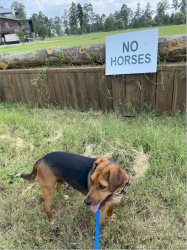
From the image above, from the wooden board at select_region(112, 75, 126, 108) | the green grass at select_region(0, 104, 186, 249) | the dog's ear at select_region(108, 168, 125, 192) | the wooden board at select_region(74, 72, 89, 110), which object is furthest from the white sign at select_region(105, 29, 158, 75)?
the dog's ear at select_region(108, 168, 125, 192)

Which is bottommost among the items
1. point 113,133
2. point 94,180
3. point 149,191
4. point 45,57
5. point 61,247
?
point 61,247

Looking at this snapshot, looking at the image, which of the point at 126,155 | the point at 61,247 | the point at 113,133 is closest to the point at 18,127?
the point at 113,133

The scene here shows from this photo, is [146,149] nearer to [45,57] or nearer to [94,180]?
[94,180]

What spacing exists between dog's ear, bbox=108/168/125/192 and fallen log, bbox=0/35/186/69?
265cm

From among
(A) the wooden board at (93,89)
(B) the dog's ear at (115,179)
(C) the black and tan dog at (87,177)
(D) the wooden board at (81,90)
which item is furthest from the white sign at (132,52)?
(B) the dog's ear at (115,179)

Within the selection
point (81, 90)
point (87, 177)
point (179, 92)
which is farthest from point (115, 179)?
point (81, 90)

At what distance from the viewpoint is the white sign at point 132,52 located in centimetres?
386

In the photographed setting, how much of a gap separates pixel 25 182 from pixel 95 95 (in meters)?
2.25

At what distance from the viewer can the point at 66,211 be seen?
8.37 feet

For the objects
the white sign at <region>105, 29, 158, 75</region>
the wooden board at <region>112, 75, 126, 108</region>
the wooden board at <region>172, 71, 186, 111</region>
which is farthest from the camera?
the wooden board at <region>112, 75, 126, 108</region>

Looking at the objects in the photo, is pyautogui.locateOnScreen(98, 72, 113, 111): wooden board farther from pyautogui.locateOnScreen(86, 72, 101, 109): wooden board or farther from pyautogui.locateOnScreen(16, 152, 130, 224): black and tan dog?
pyautogui.locateOnScreen(16, 152, 130, 224): black and tan dog

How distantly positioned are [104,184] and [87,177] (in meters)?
0.29

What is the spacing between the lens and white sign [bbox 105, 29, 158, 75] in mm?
3864

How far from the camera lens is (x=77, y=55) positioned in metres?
4.89
